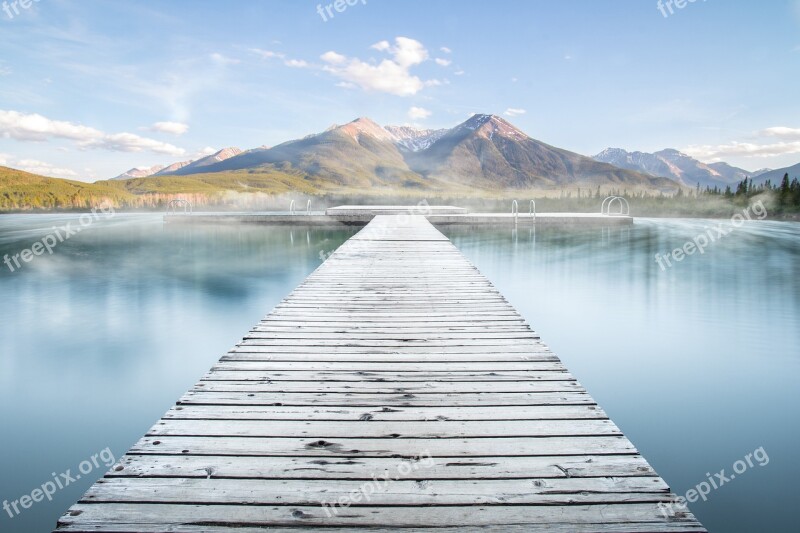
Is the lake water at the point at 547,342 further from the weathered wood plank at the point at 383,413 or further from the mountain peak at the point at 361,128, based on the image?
the mountain peak at the point at 361,128

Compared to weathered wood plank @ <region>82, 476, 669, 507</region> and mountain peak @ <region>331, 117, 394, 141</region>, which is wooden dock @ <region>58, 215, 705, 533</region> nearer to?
weathered wood plank @ <region>82, 476, 669, 507</region>

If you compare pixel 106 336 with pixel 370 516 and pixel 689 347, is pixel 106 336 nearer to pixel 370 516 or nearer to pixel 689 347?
pixel 370 516

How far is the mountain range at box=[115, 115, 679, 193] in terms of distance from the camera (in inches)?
4478

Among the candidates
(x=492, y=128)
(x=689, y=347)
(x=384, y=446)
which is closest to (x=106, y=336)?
(x=384, y=446)

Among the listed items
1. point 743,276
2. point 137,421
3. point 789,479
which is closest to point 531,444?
point 789,479

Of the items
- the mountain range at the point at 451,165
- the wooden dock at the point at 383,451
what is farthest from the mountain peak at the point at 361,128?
the wooden dock at the point at 383,451

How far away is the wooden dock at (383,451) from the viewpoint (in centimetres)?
126

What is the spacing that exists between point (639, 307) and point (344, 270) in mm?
3972

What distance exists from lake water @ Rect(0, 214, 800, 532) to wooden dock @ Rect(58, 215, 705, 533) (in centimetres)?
108

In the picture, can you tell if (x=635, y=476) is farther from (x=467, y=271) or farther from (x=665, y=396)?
(x=467, y=271)

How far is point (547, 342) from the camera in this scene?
17.0 ft

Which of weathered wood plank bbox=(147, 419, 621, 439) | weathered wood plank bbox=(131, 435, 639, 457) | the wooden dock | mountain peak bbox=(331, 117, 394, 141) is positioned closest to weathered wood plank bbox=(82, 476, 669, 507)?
the wooden dock

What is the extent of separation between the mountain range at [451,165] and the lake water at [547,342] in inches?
3479

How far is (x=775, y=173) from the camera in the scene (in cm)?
13638
